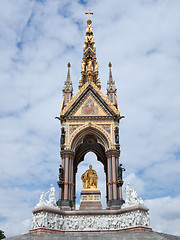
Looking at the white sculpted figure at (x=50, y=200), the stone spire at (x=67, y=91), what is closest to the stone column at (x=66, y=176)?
the white sculpted figure at (x=50, y=200)

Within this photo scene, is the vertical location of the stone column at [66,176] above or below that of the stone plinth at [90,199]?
above

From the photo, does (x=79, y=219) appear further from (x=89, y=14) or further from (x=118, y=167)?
(x=89, y=14)

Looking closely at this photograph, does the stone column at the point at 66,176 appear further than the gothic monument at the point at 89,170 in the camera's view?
Yes

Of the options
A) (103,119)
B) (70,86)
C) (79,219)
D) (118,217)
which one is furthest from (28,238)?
(70,86)

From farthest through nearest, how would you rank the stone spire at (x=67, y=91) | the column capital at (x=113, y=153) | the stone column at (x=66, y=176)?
the stone spire at (x=67, y=91), the column capital at (x=113, y=153), the stone column at (x=66, y=176)

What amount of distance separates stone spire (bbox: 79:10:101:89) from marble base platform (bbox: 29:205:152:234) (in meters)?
11.1

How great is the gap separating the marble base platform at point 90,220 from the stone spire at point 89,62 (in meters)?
11.1

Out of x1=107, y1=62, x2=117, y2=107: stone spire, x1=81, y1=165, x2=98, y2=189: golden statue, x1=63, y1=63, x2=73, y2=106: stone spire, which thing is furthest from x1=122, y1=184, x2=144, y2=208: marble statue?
x1=63, y1=63, x2=73, y2=106: stone spire

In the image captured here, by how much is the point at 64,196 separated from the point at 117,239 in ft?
20.2

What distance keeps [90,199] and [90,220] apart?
2.11 m

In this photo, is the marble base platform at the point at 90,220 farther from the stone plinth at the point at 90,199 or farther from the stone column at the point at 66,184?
the stone plinth at the point at 90,199

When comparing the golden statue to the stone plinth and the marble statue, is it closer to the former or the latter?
the stone plinth

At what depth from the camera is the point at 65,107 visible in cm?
2217

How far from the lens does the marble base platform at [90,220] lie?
54.7 feet
